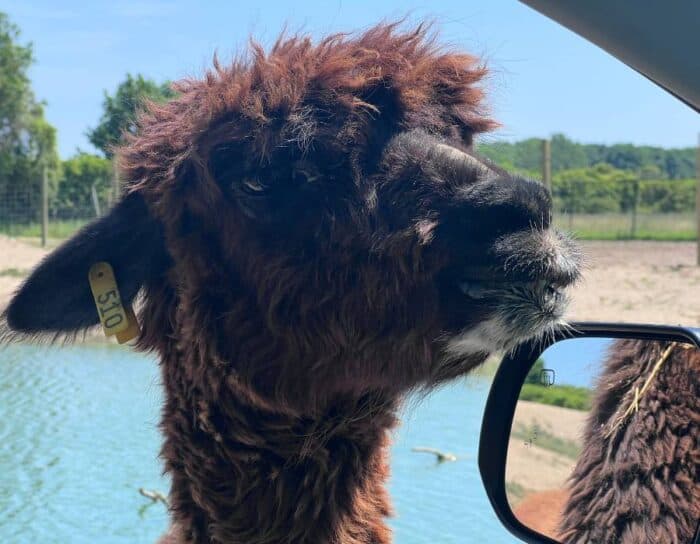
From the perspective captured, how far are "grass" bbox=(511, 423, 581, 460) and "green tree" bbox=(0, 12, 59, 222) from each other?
42.9 feet

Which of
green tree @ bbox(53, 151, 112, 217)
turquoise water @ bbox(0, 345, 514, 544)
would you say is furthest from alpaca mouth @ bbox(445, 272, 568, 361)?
green tree @ bbox(53, 151, 112, 217)

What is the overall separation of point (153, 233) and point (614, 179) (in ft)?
58.3

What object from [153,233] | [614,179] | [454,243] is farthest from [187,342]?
[614,179]

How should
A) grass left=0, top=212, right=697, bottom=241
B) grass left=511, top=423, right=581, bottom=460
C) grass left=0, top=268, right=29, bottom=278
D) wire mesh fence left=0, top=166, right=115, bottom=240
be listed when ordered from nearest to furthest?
1. grass left=511, top=423, right=581, bottom=460
2. grass left=0, top=268, right=29, bottom=278
3. wire mesh fence left=0, top=166, right=115, bottom=240
4. grass left=0, top=212, right=697, bottom=241

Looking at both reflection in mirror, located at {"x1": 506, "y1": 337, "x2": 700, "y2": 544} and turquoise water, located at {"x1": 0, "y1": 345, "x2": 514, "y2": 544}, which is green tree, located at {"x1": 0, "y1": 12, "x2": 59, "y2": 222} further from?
reflection in mirror, located at {"x1": 506, "y1": 337, "x2": 700, "y2": 544}

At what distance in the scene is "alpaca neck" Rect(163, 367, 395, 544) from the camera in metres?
2.21

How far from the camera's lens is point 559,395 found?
2.41 metres

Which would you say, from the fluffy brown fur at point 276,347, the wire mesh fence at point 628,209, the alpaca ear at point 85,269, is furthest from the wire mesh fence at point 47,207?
the wire mesh fence at point 628,209

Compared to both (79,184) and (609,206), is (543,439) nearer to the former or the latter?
(79,184)

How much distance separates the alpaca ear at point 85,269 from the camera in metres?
2.39

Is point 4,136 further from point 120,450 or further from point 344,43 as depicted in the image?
point 344,43

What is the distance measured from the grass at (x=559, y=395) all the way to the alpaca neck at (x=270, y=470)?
1.61 feet

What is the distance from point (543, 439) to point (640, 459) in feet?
1.44

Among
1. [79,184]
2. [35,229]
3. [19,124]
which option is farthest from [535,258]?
[19,124]
